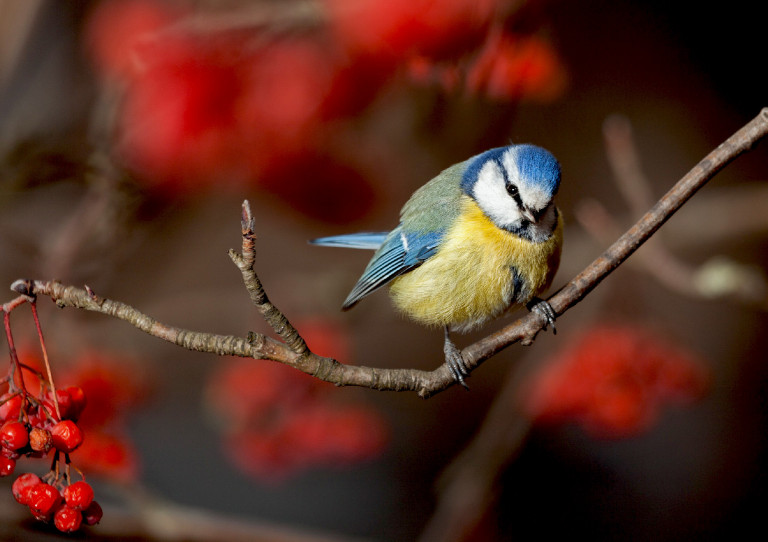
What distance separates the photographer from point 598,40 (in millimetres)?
2133

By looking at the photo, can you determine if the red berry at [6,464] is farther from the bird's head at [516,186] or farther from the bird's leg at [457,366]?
the bird's head at [516,186]

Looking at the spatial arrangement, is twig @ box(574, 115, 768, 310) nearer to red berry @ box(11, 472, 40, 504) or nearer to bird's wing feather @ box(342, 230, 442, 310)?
bird's wing feather @ box(342, 230, 442, 310)

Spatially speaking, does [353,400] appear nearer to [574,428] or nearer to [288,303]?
[288,303]

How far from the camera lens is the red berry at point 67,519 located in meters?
0.67

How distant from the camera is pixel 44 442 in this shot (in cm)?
64

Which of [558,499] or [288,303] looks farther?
[558,499]

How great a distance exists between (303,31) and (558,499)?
135cm

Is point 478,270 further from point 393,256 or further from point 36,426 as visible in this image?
point 36,426

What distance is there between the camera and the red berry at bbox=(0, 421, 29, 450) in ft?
2.07

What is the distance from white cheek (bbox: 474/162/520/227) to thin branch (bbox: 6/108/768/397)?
0.65 ft

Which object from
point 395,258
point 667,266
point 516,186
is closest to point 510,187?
point 516,186

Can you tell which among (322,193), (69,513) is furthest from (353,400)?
(69,513)

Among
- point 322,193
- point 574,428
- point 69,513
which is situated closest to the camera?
point 69,513

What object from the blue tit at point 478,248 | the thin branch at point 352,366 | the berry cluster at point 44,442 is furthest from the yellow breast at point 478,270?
the berry cluster at point 44,442
